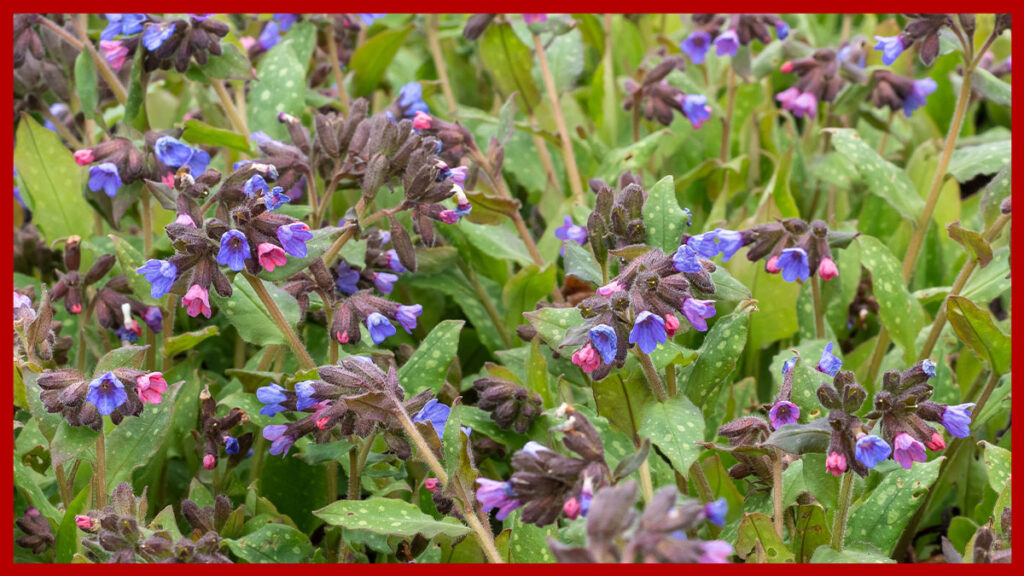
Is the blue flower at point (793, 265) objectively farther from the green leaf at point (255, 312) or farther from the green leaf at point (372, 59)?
the green leaf at point (372, 59)

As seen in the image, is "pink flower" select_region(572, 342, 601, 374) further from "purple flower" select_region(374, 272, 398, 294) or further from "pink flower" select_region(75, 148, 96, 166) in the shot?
"pink flower" select_region(75, 148, 96, 166)

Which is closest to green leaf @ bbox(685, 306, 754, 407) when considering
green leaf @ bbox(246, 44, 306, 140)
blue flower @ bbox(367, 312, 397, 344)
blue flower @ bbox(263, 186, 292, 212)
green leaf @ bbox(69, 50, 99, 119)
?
blue flower @ bbox(367, 312, 397, 344)

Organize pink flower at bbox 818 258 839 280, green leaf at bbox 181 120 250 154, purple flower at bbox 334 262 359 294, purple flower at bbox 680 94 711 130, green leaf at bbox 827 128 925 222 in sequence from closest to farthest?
1. pink flower at bbox 818 258 839 280
2. purple flower at bbox 334 262 359 294
3. green leaf at bbox 181 120 250 154
4. green leaf at bbox 827 128 925 222
5. purple flower at bbox 680 94 711 130

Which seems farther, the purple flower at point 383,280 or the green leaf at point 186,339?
the purple flower at point 383,280

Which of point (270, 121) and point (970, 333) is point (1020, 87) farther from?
point (270, 121)

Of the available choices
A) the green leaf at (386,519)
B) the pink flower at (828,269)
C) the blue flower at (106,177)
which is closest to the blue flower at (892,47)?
the pink flower at (828,269)

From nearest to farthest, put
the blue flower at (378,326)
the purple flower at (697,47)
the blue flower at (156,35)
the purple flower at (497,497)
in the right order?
the purple flower at (497,497)
the blue flower at (378,326)
the blue flower at (156,35)
the purple flower at (697,47)
